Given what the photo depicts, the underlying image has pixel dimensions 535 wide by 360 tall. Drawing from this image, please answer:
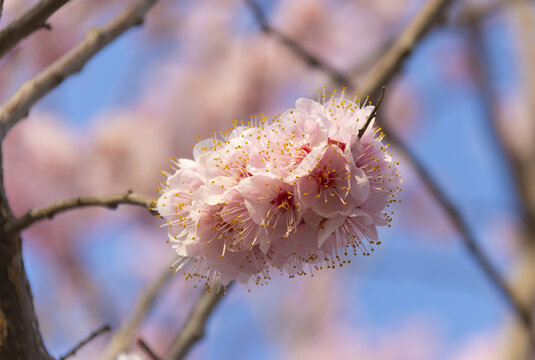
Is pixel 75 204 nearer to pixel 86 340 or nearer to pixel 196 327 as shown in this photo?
pixel 86 340

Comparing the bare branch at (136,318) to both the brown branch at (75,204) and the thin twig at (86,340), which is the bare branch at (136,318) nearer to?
the thin twig at (86,340)

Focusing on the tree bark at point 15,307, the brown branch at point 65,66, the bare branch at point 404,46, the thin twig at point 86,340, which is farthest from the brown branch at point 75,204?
the bare branch at point 404,46

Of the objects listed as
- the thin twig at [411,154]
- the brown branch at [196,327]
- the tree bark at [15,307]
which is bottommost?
the tree bark at [15,307]

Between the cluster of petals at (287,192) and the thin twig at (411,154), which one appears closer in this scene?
the cluster of petals at (287,192)

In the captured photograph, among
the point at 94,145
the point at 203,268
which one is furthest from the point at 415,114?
the point at 203,268

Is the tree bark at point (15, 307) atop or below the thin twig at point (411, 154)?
below

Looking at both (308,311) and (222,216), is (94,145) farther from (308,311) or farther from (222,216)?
(222,216)
